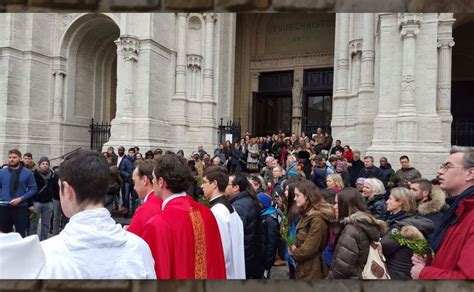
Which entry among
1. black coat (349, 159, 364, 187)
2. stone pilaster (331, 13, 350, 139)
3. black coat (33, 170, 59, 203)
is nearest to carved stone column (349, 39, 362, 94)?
stone pilaster (331, 13, 350, 139)

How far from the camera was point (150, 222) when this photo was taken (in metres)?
2.50

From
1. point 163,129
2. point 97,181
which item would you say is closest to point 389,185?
point 97,181

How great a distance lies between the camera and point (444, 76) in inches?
578

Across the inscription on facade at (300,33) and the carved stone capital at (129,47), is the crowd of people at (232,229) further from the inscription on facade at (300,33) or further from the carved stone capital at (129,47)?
the inscription on facade at (300,33)

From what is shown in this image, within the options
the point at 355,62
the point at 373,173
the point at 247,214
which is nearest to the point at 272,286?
the point at 247,214

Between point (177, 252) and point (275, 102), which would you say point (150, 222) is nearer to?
point (177, 252)

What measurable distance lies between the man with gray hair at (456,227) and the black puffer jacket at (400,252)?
1.06m

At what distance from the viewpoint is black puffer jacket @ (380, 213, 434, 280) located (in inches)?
130

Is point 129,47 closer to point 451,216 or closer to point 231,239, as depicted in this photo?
point 231,239

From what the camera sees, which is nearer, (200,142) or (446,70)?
(446,70)

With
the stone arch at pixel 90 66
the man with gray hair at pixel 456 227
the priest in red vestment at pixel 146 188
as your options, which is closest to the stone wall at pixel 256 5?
the man with gray hair at pixel 456 227

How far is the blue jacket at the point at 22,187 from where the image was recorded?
7215 millimetres

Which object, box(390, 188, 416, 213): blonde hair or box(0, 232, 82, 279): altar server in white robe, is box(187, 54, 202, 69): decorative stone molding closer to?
box(390, 188, 416, 213): blonde hair

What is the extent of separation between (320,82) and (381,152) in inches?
479
